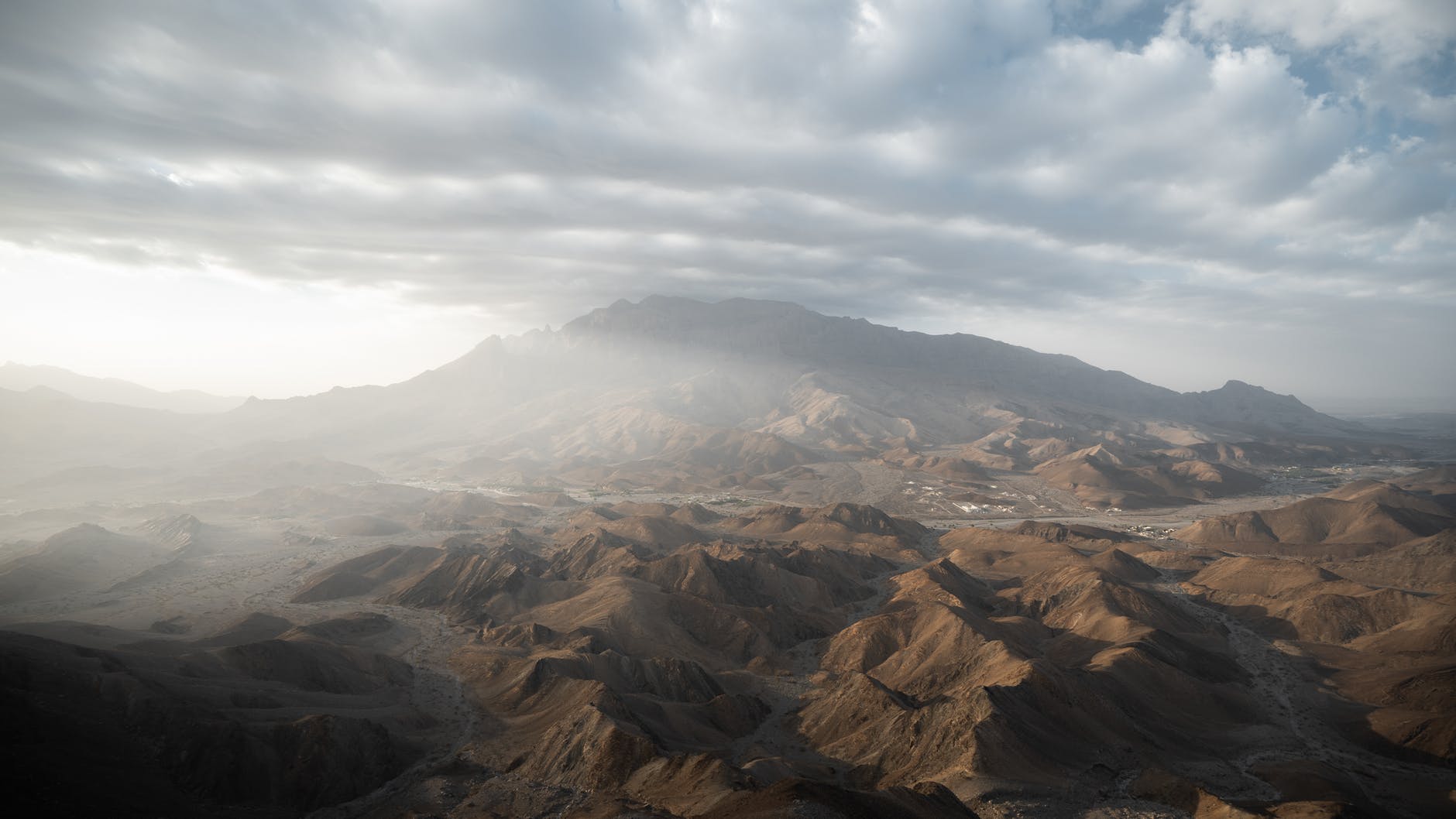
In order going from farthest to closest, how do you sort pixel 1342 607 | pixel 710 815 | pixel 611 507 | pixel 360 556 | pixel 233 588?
→ pixel 611 507 < pixel 360 556 < pixel 233 588 < pixel 1342 607 < pixel 710 815

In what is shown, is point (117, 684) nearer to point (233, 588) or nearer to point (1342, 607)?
point (233, 588)

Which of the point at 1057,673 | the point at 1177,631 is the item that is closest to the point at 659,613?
the point at 1057,673

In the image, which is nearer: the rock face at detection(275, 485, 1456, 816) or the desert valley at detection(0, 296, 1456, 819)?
the desert valley at detection(0, 296, 1456, 819)

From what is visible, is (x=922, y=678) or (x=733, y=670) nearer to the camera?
(x=922, y=678)

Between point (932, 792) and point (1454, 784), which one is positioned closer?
point (932, 792)

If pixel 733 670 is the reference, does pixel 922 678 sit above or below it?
above

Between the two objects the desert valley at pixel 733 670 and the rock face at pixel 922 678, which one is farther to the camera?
the rock face at pixel 922 678

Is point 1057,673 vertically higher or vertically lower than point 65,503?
higher

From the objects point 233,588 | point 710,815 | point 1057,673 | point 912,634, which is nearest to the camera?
point 710,815

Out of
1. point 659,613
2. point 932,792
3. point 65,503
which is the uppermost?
point 932,792
